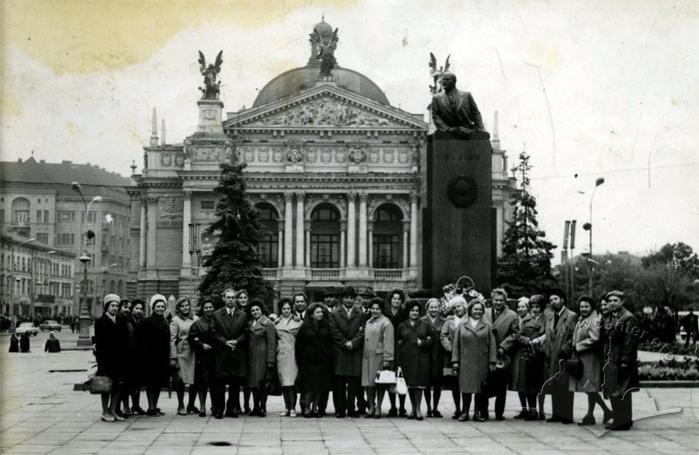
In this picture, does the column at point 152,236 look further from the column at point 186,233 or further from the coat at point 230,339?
the coat at point 230,339

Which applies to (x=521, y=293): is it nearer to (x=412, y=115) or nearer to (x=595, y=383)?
(x=412, y=115)

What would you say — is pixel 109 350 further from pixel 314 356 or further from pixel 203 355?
pixel 314 356

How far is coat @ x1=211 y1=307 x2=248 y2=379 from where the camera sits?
1358cm

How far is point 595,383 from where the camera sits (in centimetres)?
1264

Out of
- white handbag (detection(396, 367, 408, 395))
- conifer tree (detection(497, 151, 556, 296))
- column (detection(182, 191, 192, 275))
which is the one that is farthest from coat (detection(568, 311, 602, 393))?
column (detection(182, 191, 192, 275))

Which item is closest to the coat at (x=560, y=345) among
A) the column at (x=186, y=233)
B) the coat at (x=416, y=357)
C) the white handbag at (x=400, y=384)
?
the coat at (x=416, y=357)

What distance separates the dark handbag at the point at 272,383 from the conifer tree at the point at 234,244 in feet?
108

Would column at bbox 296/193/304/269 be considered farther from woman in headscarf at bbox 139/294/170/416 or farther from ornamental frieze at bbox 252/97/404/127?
woman in headscarf at bbox 139/294/170/416

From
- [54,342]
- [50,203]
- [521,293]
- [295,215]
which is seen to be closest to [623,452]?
[54,342]

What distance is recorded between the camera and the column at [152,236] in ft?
225

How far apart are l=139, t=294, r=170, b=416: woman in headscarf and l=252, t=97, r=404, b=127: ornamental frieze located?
2148 inches

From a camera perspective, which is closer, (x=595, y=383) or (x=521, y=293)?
(x=595, y=383)

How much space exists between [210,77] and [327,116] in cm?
877

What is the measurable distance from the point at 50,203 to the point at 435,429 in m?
81.1
